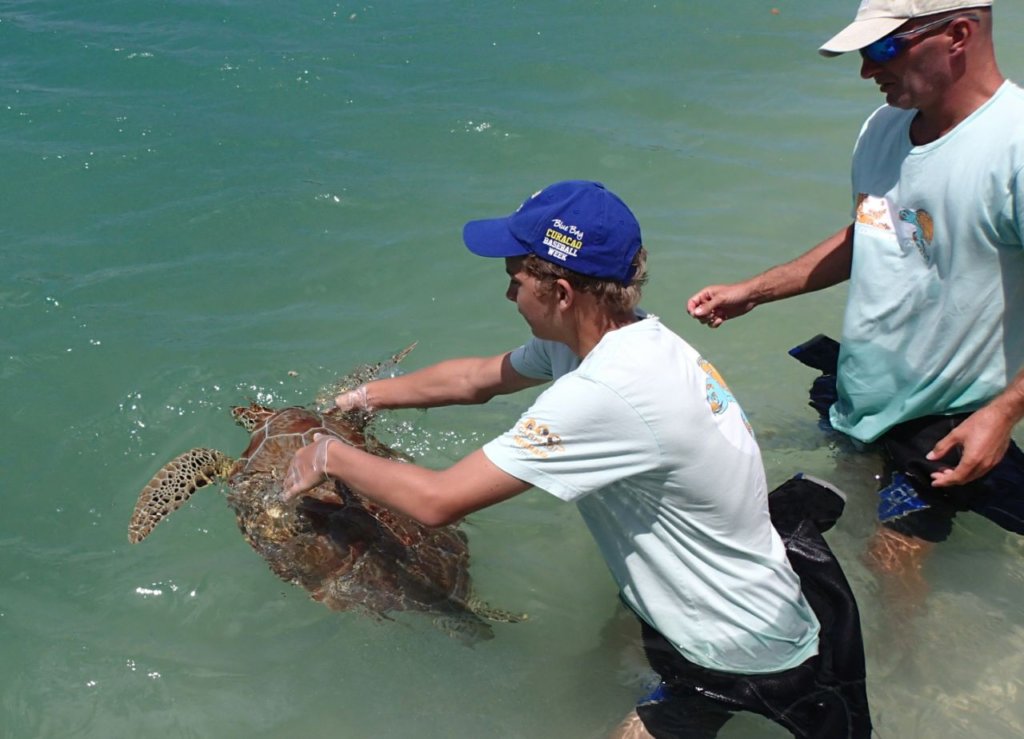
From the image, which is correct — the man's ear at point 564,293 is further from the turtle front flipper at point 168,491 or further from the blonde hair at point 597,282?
the turtle front flipper at point 168,491

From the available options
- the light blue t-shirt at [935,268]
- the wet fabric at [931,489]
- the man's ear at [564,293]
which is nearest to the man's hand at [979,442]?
the wet fabric at [931,489]


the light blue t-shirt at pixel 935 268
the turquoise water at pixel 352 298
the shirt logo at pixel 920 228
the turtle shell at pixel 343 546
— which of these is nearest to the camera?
the light blue t-shirt at pixel 935 268

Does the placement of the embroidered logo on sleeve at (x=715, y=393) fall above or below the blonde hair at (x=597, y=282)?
below

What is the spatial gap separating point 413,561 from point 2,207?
4.95 m

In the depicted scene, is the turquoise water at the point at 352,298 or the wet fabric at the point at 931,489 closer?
the wet fabric at the point at 931,489

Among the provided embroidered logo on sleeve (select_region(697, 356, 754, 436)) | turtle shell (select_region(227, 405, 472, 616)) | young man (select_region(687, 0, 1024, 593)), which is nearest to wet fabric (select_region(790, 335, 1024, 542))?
young man (select_region(687, 0, 1024, 593))

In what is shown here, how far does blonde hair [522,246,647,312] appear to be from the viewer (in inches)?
98.9

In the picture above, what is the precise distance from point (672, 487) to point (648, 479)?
0.07 metres

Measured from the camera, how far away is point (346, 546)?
378cm

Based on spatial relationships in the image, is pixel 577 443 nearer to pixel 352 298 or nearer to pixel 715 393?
pixel 715 393

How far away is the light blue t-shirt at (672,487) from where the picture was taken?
7.91ft

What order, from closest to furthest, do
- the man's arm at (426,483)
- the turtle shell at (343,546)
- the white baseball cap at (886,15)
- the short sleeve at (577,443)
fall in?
1. the short sleeve at (577,443)
2. the man's arm at (426,483)
3. the white baseball cap at (886,15)
4. the turtle shell at (343,546)

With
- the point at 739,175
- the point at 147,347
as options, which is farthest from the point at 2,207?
the point at 739,175

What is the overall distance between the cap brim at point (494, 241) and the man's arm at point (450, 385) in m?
0.85
